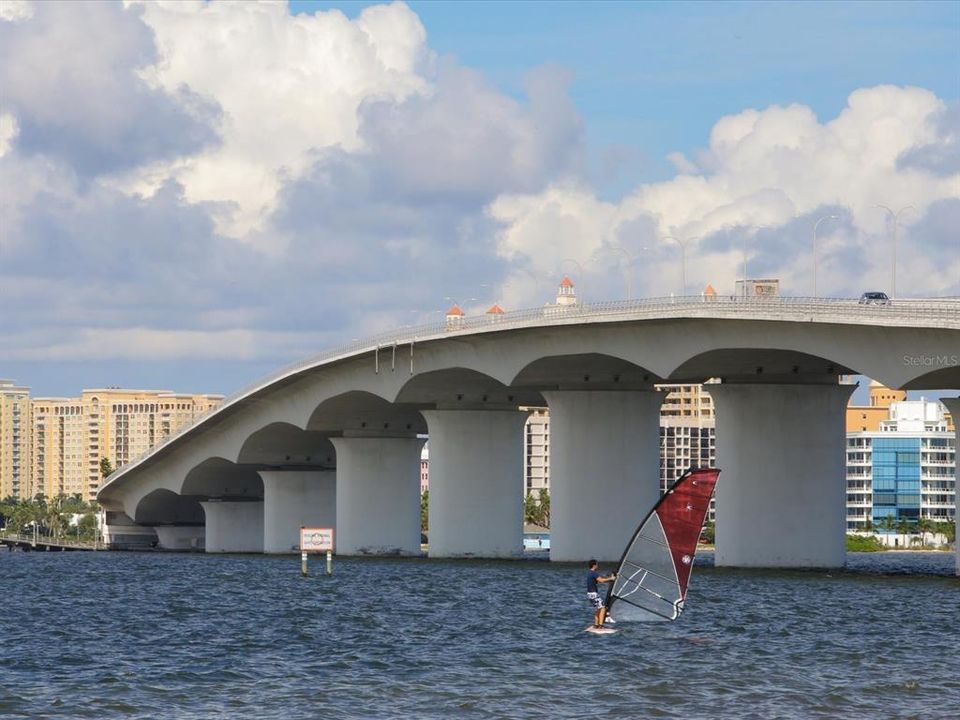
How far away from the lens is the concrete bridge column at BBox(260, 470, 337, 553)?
141250 mm

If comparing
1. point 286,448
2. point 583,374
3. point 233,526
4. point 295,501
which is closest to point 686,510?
point 583,374

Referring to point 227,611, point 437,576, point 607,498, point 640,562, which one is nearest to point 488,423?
point 607,498

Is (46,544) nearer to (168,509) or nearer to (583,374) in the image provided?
(168,509)

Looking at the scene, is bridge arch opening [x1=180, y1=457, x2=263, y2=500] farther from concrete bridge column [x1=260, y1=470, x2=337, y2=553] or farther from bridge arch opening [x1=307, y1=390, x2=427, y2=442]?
bridge arch opening [x1=307, y1=390, x2=427, y2=442]

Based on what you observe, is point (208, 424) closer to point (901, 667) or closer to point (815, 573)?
point (815, 573)

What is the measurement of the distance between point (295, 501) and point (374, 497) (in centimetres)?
1849

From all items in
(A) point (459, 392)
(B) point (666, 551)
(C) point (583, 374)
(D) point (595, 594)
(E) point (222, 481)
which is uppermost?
(C) point (583, 374)

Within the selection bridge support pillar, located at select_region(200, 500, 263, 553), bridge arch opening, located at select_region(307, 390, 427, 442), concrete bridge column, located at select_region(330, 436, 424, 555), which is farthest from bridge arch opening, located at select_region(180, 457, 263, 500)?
bridge arch opening, located at select_region(307, 390, 427, 442)

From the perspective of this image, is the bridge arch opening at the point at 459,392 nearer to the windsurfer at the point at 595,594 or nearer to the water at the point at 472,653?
the water at the point at 472,653

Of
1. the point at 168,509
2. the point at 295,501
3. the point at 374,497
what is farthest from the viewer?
the point at 168,509

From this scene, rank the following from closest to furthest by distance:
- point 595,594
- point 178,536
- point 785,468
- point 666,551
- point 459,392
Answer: point 666,551, point 595,594, point 785,468, point 459,392, point 178,536

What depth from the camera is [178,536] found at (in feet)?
564

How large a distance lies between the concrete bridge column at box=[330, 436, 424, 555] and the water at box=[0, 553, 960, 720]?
4122cm

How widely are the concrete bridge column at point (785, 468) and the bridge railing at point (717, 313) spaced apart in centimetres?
758
